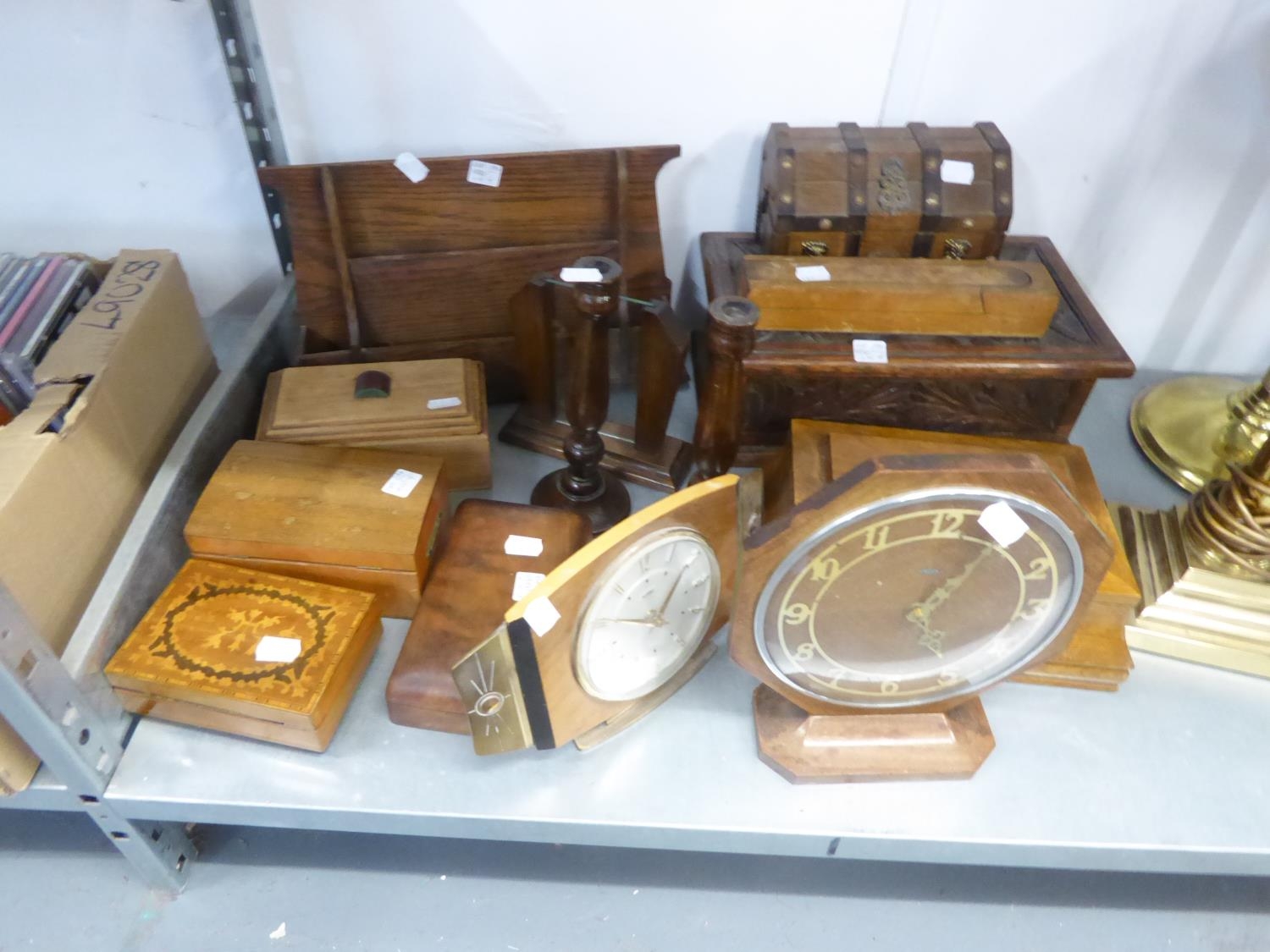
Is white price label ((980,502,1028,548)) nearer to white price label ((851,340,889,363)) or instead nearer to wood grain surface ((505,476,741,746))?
wood grain surface ((505,476,741,746))

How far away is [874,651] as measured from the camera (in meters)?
0.81

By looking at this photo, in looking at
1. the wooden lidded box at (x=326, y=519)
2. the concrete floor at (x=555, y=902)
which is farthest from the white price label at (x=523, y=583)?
the concrete floor at (x=555, y=902)

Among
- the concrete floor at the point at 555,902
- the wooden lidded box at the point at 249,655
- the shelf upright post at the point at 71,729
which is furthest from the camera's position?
the concrete floor at the point at 555,902

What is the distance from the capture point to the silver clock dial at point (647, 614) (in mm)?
767

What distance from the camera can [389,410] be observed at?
107 centimetres

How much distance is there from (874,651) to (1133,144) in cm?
85

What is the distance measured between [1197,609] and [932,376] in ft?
1.28

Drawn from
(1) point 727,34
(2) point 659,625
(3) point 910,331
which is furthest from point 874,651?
(1) point 727,34

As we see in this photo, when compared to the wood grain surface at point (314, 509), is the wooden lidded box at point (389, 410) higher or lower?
higher

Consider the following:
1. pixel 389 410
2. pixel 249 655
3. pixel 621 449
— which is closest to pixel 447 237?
pixel 389 410

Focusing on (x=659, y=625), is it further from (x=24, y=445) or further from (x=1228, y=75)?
(x=1228, y=75)

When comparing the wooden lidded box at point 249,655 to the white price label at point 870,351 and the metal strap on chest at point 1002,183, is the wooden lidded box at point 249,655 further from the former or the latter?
the metal strap on chest at point 1002,183

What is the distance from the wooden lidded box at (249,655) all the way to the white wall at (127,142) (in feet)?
1.85

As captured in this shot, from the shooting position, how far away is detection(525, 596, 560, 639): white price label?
71 centimetres
